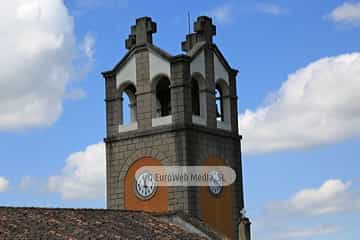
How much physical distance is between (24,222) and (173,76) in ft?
34.9

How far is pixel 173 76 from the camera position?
3378 centimetres

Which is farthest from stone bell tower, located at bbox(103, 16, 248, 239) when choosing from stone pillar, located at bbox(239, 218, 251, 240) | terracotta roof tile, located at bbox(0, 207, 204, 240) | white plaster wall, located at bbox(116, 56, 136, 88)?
terracotta roof tile, located at bbox(0, 207, 204, 240)

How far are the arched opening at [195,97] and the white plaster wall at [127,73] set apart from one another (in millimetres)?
2294

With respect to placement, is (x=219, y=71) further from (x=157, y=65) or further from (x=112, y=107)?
(x=112, y=107)

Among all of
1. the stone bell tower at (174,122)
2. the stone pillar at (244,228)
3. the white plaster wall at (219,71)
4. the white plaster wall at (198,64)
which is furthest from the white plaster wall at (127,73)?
the stone pillar at (244,228)

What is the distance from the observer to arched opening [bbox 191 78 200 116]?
35188mm

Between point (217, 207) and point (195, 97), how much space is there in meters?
4.44

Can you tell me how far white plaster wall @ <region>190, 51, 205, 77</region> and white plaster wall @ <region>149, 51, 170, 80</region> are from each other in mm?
939

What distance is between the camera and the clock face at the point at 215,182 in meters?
34.0

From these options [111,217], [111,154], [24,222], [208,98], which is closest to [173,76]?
[208,98]

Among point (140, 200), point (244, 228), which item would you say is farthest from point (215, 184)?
point (244, 228)

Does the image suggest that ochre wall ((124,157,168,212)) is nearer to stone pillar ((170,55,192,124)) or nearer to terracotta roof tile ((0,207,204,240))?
stone pillar ((170,55,192,124))

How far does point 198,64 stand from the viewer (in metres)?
34.7

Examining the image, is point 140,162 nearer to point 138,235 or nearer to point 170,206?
point 170,206
